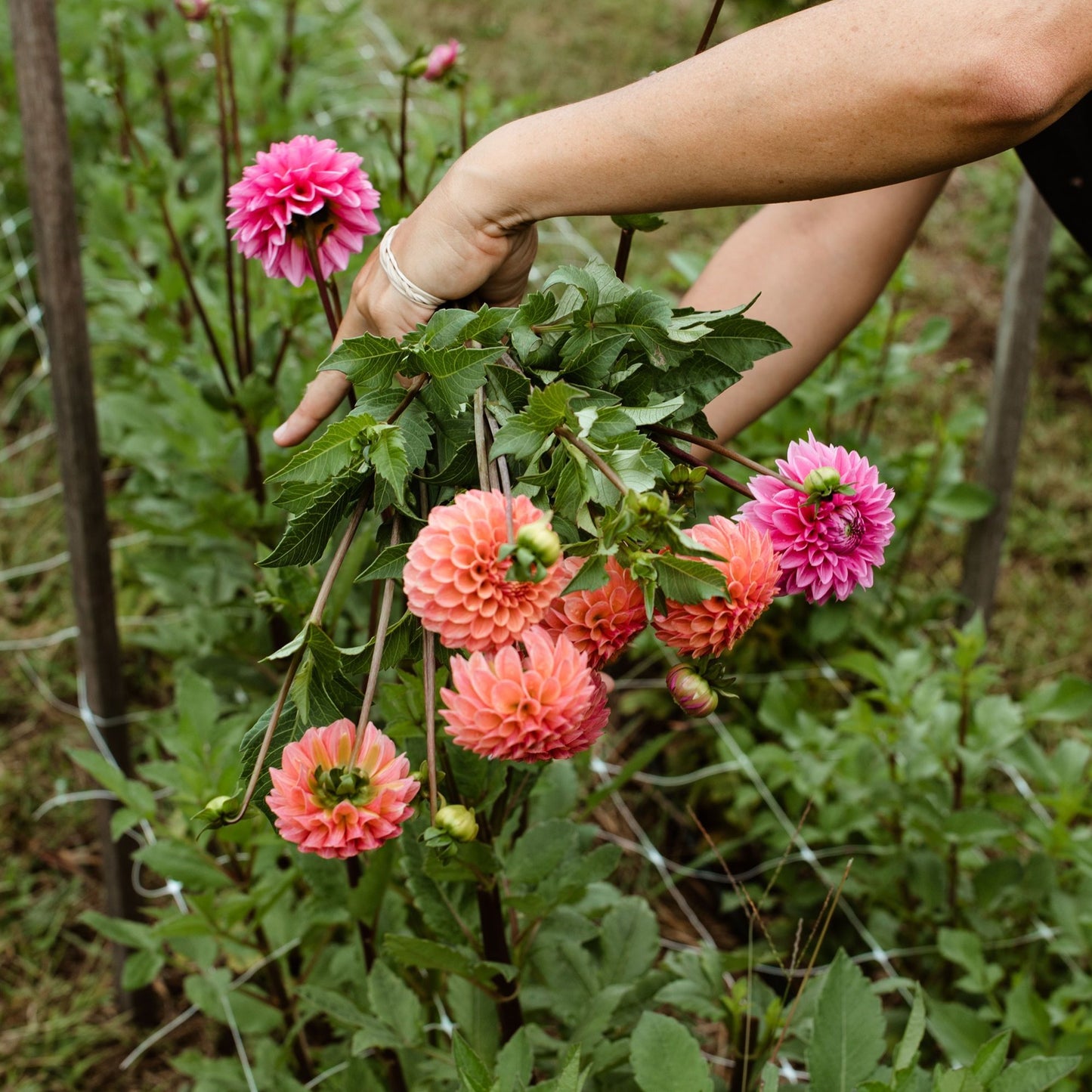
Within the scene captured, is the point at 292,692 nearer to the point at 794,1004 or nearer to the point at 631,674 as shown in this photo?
the point at 794,1004

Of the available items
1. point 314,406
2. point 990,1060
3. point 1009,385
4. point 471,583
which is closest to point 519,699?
point 471,583

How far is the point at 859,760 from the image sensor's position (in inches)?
68.9

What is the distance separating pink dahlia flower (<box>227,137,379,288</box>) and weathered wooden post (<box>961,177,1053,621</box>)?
1461mm

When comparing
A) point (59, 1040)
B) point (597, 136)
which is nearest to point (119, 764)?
point (59, 1040)

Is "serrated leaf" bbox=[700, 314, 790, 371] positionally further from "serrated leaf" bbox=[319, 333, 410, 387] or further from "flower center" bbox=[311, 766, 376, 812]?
"flower center" bbox=[311, 766, 376, 812]

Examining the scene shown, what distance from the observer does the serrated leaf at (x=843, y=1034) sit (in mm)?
929

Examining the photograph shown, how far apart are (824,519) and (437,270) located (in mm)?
351

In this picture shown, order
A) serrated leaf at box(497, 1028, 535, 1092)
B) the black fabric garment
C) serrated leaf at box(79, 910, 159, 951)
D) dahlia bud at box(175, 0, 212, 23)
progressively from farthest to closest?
dahlia bud at box(175, 0, 212, 23) → serrated leaf at box(79, 910, 159, 951) → the black fabric garment → serrated leaf at box(497, 1028, 535, 1092)

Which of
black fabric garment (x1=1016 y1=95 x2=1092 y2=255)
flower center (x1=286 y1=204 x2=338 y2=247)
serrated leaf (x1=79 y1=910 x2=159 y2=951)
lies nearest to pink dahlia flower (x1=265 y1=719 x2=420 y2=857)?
flower center (x1=286 y1=204 x2=338 y2=247)

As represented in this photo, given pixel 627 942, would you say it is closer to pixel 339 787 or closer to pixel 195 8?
pixel 339 787

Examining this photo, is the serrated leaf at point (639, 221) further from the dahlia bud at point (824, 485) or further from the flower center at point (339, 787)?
the flower center at point (339, 787)

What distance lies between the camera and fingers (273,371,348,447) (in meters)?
0.95

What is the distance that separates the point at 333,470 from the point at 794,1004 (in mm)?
662

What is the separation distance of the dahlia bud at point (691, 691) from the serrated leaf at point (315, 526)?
26cm
